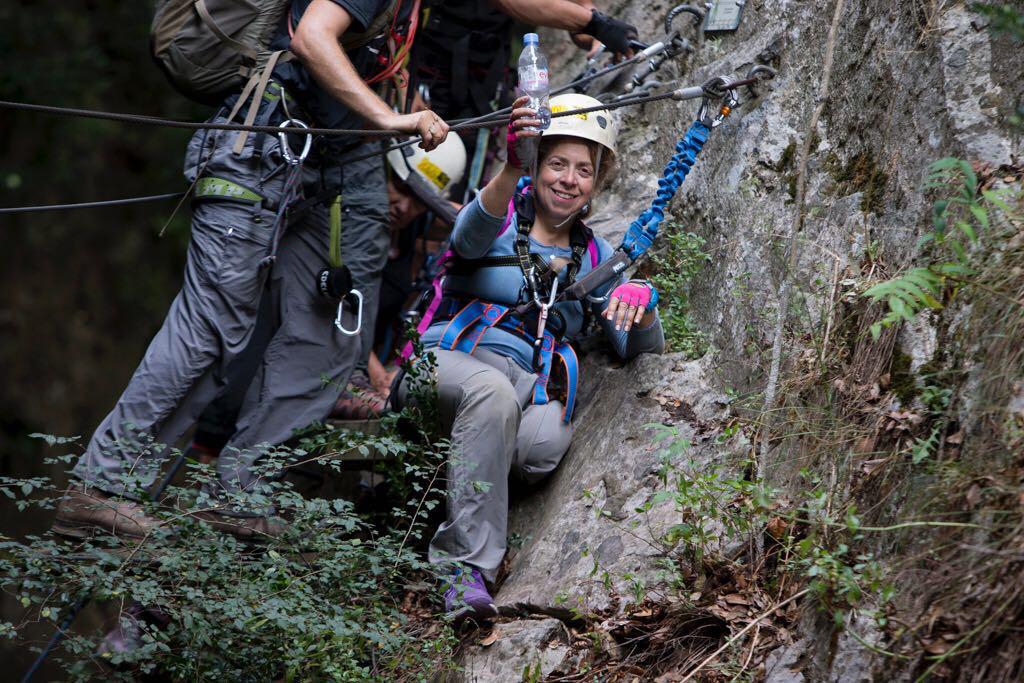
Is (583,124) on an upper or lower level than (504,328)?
upper

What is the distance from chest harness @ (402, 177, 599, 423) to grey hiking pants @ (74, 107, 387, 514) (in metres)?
0.76

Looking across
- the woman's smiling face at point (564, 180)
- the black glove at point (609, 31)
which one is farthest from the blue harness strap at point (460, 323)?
the black glove at point (609, 31)

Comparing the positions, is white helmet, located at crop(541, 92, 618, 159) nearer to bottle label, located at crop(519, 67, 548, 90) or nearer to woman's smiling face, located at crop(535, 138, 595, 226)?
woman's smiling face, located at crop(535, 138, 595, 226)

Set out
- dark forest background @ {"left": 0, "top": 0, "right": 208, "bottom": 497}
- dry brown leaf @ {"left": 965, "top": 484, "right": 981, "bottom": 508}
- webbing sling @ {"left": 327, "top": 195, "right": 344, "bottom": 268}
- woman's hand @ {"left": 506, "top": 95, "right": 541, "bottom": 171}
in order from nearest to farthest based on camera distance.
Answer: dry brown leaf @ {"left": 965, "top": 484, "right": 981, "bottom": 508} < woman's hand @ {"left": 506, "top": 95, "right": 541, "bottom": 171} < webbing sling @ {"left": 327, "top": 195, "right": 344, "bottom": 268} < dark forest background @ {"left": 0, "top": 0, "right": 208, "bottom": 497}

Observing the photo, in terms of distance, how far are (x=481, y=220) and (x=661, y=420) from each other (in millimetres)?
1188

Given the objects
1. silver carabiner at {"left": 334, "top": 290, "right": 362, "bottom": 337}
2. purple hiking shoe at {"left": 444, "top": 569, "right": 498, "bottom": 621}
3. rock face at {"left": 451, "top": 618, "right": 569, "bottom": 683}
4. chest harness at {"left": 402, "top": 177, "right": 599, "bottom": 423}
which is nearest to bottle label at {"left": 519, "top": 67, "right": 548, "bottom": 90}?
chest harness at {"left": 402, "top": 177, "right": 599, "bottom": 423}

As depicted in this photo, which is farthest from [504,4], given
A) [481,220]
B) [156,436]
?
[156,436]

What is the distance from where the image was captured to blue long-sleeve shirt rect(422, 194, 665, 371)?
4.29 meters

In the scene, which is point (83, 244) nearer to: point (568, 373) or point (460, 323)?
point (460, 323)

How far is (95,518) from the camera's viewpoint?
3986 millimetres

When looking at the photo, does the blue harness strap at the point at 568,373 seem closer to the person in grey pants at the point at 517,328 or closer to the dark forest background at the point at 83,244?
the person in grey pants at the point at 517,328

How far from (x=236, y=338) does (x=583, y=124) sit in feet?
6.13

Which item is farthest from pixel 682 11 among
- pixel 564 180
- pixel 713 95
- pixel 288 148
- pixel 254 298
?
pixel 254 298

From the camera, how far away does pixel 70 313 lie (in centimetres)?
1135
